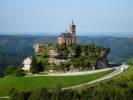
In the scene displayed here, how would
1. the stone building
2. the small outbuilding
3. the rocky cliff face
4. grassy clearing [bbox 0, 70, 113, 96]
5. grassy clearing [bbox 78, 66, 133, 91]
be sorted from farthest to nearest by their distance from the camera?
the stone building, the rocky cliff face, the small outbuilding, grassy clearing [bbox 0, 70, 113, 96], grassy clearing [bbox 78, 66, 133, 91]

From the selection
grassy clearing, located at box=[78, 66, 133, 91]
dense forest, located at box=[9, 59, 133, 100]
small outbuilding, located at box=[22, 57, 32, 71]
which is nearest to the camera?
dense forest, located at box=[9, 59, 133, 100]

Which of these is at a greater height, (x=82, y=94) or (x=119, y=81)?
(x=119, y=81)

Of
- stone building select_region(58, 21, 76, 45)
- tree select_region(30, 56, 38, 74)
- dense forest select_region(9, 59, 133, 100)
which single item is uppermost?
stone building select_region(58, 21, 76, 45)

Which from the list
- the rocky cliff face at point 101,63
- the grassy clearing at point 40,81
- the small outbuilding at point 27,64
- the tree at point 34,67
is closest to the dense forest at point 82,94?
the grassy clearing at point 40,81

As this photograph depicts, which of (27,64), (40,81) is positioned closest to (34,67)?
(27,64)

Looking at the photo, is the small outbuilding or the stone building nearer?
the small outbuilding

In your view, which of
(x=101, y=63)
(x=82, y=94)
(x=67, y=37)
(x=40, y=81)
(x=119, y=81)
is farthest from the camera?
(x=67, y=37)

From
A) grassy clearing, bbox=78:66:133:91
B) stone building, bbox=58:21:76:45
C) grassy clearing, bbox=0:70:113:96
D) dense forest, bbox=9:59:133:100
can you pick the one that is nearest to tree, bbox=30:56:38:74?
grassy clearing, bbox=0:70:113:96

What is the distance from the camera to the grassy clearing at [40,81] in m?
75.4

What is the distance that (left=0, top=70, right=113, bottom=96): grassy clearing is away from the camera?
7538 centimetres

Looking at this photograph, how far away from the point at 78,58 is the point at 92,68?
368cm

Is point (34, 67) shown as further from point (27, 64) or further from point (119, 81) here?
point (119, 81)

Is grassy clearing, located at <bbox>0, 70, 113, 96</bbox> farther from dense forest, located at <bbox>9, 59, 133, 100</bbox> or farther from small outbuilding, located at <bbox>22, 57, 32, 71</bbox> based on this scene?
dense forest, located at <bbox>9, 59, 133, 100</bbox>

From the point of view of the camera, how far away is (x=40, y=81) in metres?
77.4
